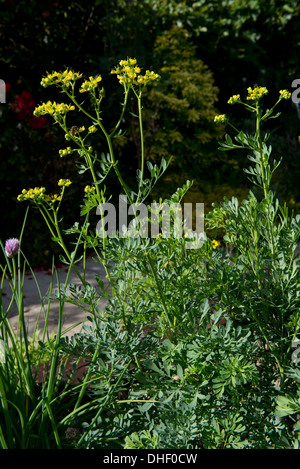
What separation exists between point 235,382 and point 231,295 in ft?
1.09

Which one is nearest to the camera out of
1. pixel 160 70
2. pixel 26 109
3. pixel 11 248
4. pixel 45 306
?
pixel 11 248

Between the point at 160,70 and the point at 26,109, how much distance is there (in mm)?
1729

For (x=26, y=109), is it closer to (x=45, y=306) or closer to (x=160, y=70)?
(x=160, y=70)

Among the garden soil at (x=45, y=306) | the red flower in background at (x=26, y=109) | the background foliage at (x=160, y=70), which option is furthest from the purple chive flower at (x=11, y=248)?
the red flower in background at (x=26, y=109)

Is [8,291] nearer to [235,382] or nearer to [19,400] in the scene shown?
[19,400]

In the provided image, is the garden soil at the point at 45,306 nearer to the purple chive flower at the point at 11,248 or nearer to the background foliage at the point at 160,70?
the background foliage at the point at 160,70

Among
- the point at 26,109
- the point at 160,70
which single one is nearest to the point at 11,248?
the point at 26,109

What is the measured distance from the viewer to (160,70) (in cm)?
584

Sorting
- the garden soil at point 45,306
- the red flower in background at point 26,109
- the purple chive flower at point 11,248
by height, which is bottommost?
the garden soil at point 45,306

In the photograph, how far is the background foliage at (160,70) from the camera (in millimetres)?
5098

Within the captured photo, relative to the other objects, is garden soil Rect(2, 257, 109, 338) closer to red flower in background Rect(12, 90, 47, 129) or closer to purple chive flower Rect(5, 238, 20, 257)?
purple chive flower Rect(5, 238, 20, 257)

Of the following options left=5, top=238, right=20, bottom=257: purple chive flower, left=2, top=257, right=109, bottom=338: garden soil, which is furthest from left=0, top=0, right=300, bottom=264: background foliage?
left=5, top=238, right=20, bottom=257: purple chive flower
